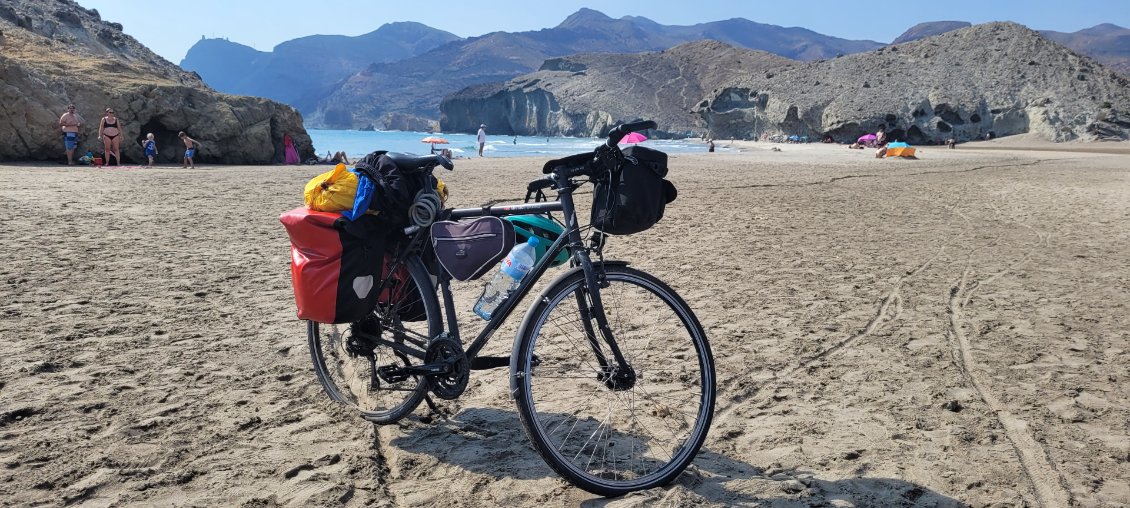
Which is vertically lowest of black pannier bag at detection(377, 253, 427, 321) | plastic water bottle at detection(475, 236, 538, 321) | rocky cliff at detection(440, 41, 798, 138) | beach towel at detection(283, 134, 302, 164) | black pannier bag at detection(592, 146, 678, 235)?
black pannier bag at detection(377, 253, 427, 321)

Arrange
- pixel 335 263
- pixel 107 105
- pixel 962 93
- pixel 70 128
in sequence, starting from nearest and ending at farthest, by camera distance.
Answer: pixel 335 263, pixel 70 128, pixel 107 105, pixel 962 93

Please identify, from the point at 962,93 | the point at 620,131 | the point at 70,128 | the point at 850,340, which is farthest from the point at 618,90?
the point at 620,131

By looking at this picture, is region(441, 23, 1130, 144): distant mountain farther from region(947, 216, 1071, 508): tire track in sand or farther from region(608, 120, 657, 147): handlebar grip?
region(608, 120, 657, 147): handlebar grip

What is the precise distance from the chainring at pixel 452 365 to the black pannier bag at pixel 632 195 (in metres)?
0.82

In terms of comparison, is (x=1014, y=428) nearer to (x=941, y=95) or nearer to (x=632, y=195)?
(x=632, y=195)

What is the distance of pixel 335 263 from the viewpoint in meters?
2.79

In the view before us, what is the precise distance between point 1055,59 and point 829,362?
73983 millimetres

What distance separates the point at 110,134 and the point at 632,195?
20.6m

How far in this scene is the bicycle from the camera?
8.21 ft

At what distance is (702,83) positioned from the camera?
124 meters

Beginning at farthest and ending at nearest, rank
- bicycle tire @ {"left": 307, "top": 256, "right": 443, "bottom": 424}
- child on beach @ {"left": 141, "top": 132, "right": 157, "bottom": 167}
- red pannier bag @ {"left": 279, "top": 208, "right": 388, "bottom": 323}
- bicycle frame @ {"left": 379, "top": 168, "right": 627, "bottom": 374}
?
child on beach @ {"left": 141, "top": 132, "right": 157, "bottom": 167} < bicycle tire @ {"left": 307, "top": 256, "right": 443, "bottom": 424} < red pannier bag @ {"left": 279, "top": 208, "right": 388, "bottom": 323} < bicycle frame @ {"left": 379, "top": 168, "right": 627, "bottom": 374}

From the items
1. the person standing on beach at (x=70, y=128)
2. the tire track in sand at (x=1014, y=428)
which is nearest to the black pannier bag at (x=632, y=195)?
the tire track in sand at (x=1014, y=428)

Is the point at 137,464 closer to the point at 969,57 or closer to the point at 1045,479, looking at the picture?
the point at 1045,479

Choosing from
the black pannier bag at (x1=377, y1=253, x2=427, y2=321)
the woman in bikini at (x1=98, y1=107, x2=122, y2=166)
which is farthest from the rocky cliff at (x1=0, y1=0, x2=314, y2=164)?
the black pannier bag at (x1=377, y1=253, x2=427, y2=321)
